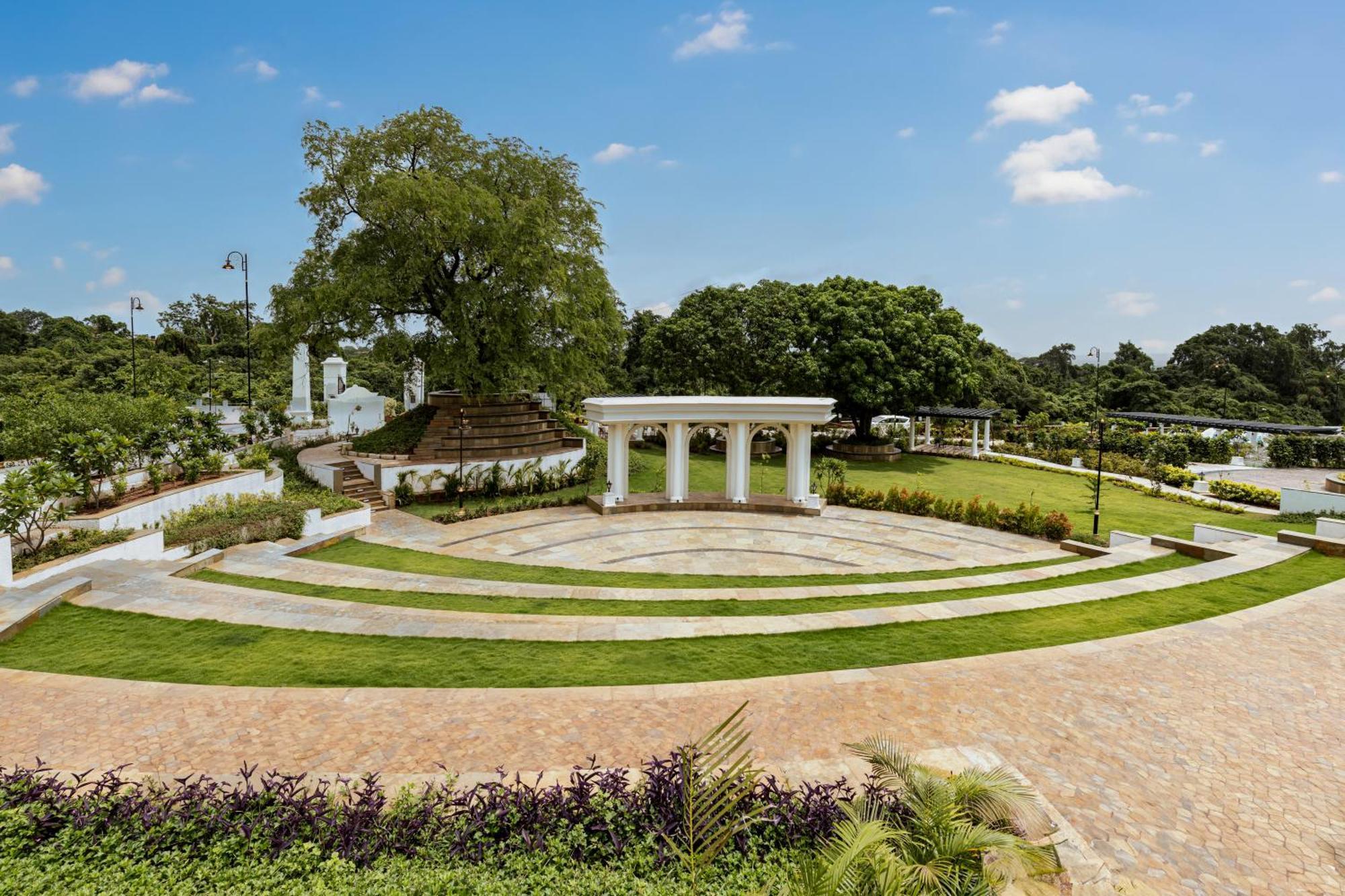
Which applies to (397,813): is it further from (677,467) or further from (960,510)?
(960,510)

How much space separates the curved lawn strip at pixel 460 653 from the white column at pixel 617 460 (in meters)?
12.3

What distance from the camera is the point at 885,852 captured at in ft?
12.7

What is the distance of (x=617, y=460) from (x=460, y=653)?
13.0 m

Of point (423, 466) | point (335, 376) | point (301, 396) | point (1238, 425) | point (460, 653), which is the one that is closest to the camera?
Answer: point (460, 653)

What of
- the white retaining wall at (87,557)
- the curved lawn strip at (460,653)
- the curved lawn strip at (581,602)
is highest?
the white retaining wall at (87,557)

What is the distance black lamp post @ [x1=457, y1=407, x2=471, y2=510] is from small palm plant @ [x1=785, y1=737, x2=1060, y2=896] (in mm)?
17538

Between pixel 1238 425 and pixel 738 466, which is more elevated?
pixel 1238 425

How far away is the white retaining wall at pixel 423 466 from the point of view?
21484mm

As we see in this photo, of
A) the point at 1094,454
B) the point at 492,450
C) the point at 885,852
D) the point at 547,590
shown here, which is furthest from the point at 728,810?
the point at 1094,454

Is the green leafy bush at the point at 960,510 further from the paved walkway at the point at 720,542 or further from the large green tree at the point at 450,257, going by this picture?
the large green tree at the point at 450,257

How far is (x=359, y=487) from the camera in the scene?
70.0ft

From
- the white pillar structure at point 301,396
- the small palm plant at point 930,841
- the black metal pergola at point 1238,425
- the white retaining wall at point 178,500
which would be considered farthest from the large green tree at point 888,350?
the small palm plant at point 930,841

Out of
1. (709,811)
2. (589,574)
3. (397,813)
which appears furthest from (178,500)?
(709,811)

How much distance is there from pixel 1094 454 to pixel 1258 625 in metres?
27.6
